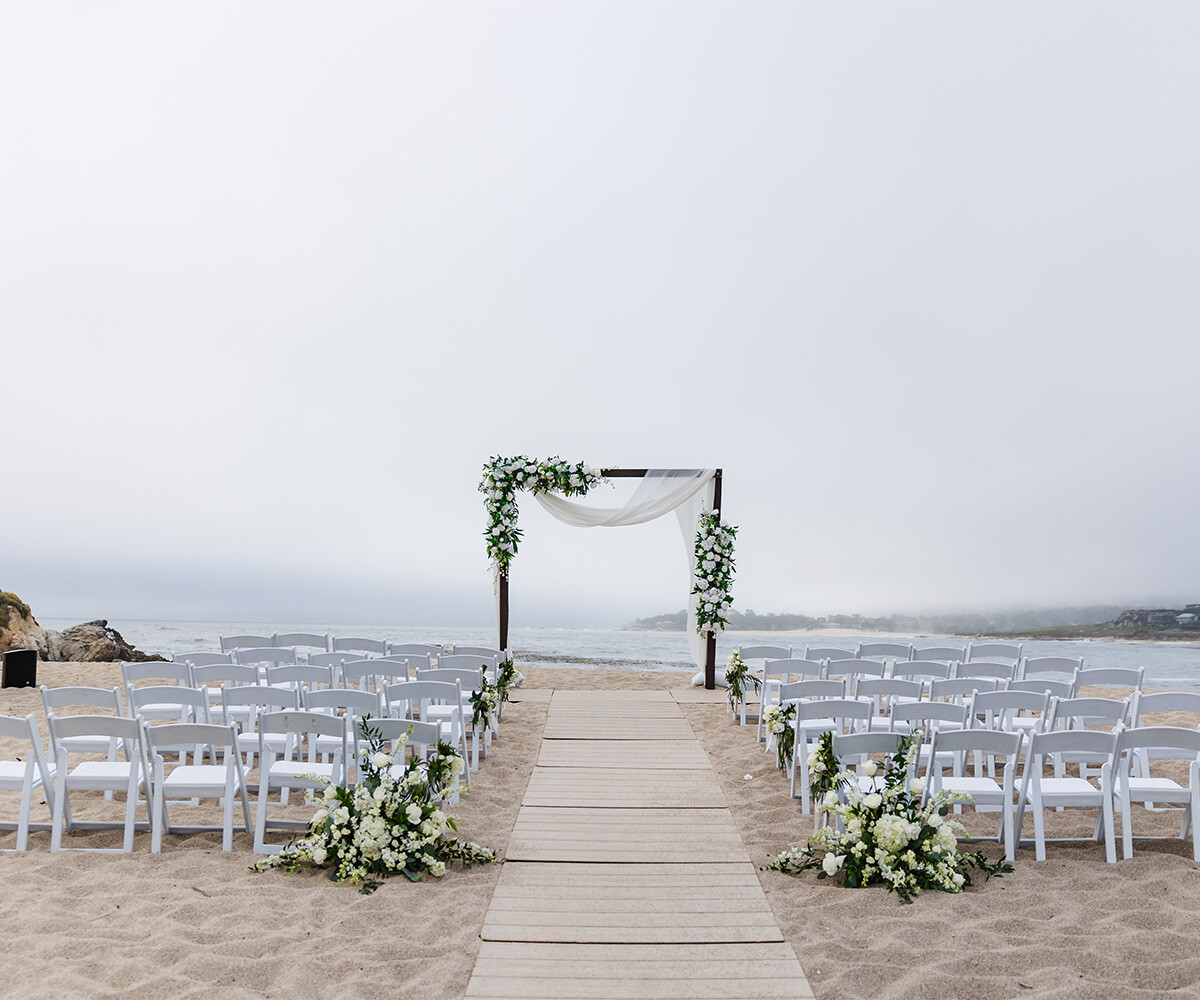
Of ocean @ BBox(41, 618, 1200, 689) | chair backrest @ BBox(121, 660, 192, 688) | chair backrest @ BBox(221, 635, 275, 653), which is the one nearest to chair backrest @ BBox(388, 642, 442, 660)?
chair backrest @ BBox(221, 635, 275, 653)

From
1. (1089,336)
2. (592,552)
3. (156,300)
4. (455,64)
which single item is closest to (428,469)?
(156,300)

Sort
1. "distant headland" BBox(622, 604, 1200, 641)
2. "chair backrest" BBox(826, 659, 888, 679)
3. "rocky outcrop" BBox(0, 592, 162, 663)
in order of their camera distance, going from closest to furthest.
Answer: "chair backrest" BBox(826, 659, 888, 679), "rocky outcrop" BBox(0, 592, 162, 663), "distant headland" BBox(622, 604, 1200, 641)

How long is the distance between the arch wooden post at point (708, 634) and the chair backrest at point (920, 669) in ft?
12.4

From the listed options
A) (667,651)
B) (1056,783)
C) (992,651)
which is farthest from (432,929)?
(667,651)

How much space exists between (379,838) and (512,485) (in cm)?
727

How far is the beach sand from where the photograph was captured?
8.97 ft

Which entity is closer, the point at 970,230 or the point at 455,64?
the point at 455,64

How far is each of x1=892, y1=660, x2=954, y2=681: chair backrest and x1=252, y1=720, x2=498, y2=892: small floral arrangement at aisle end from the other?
163 inches

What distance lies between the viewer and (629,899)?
11.6 feet

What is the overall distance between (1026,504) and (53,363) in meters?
32.5

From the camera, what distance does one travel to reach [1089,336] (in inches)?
982

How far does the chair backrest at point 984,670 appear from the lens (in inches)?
268

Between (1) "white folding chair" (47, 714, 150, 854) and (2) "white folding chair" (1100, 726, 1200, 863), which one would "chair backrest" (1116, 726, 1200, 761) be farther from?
(1) "white folding chair" (47, 714, 150, 854)

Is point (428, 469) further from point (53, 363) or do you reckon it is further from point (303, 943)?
point (303, 943)
